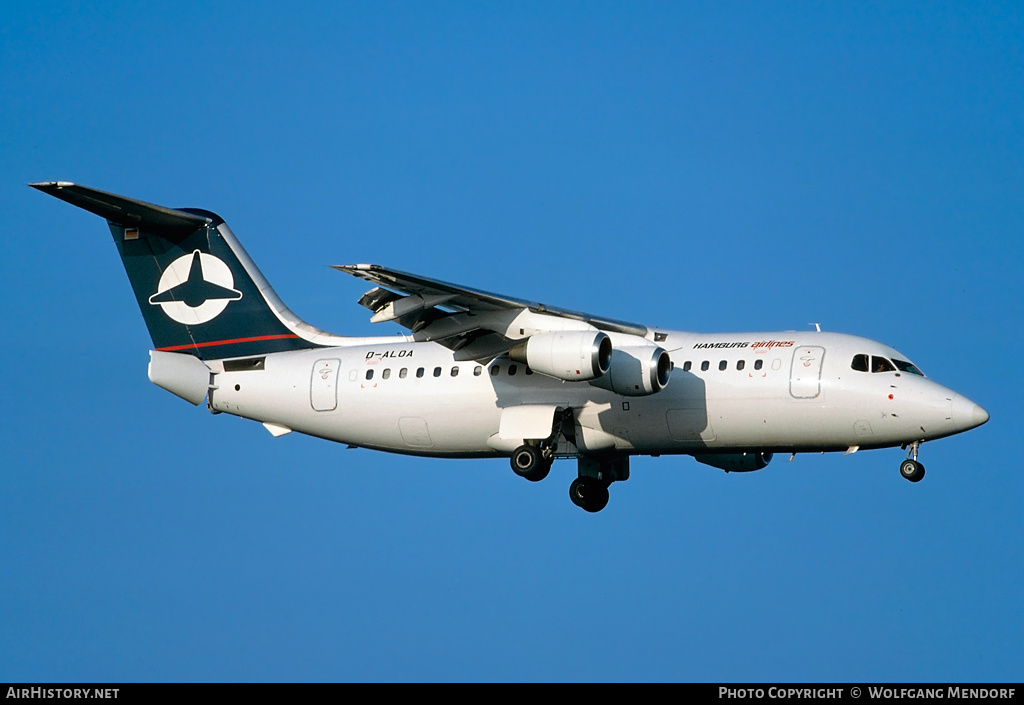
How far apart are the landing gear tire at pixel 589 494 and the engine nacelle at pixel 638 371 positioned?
2.92m

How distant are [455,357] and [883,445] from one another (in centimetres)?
633

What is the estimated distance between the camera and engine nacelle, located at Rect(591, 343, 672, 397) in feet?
68.8

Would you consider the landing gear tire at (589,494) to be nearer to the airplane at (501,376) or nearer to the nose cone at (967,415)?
the airplane at (501,376)

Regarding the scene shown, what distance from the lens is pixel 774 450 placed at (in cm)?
2173

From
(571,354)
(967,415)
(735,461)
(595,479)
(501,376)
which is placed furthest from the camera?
(595,479)

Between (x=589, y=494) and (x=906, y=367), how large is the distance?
5.42 m

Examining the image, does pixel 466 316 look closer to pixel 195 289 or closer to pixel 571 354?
pixel 571 354

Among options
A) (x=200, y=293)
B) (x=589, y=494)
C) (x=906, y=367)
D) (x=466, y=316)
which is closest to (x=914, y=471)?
(x=906, y=367)

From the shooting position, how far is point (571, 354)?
2086 cm

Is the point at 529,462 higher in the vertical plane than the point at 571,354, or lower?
lower

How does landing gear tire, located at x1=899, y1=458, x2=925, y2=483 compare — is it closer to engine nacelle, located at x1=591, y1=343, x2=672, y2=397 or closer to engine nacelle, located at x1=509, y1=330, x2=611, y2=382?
engine nacelle, located at x1=591, y1=343, x2=672, y2=397
